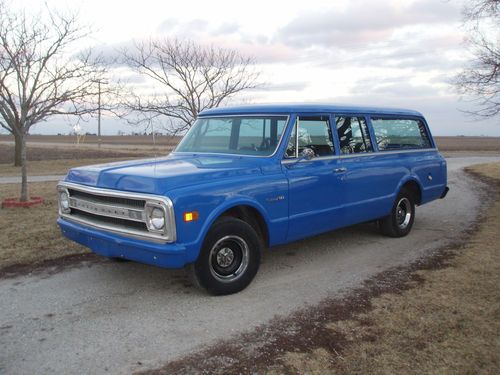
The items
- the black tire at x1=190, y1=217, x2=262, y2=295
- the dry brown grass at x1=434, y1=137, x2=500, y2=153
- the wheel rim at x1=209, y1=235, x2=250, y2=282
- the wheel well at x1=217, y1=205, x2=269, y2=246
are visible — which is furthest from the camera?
the dry brown grass at x1=434, y1=137, x2=500, y2=153

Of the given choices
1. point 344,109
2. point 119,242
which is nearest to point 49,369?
point 119,242

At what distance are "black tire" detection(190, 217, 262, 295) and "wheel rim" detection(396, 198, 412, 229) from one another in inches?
124

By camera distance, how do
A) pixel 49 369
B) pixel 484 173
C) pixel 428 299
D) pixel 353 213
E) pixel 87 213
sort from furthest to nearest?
pixel 484 173 < pixel 353 213 < pixel 87 213 < pixel 428 299 < pixel 49 369

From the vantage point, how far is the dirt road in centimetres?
343

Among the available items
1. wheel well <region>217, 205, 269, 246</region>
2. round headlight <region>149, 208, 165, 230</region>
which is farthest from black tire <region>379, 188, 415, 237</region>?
round headlight <region>149, 208, 165, 230</region>

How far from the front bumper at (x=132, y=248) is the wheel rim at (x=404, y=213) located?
4.12m

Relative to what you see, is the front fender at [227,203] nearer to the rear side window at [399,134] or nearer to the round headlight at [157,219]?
the round headlight at [157,219]

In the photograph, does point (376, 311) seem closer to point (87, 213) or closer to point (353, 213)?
point (353, 213)

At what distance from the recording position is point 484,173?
17062mm

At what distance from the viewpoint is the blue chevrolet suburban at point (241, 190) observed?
410 centimetres

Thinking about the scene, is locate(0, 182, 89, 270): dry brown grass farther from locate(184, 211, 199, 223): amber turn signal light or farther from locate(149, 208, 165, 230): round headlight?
locate(184, 211, 199, 223): amber turn signal light

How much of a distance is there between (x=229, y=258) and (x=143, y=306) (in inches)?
36.0

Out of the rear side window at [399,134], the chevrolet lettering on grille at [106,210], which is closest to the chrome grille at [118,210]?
the chevrolet lettering on grille at [106,210]

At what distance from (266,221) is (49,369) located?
7.78 feet
